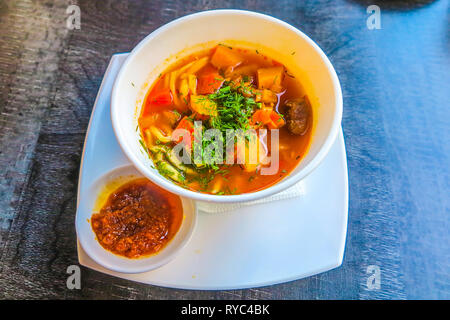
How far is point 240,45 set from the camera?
2.25 m

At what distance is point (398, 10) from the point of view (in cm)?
302

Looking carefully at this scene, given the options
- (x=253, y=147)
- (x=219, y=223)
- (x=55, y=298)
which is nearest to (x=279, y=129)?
(x=253, y=147)

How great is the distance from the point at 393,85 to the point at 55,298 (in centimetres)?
275

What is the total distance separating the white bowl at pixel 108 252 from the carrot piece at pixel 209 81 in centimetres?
61

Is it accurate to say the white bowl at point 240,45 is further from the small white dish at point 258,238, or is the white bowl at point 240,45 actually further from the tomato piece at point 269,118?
the small white dish at point 258,238

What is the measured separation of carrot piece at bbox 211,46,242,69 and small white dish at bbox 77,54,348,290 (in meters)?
0.75

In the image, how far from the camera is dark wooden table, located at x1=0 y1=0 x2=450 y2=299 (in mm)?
2574

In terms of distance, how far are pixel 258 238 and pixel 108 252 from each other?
0.82m
